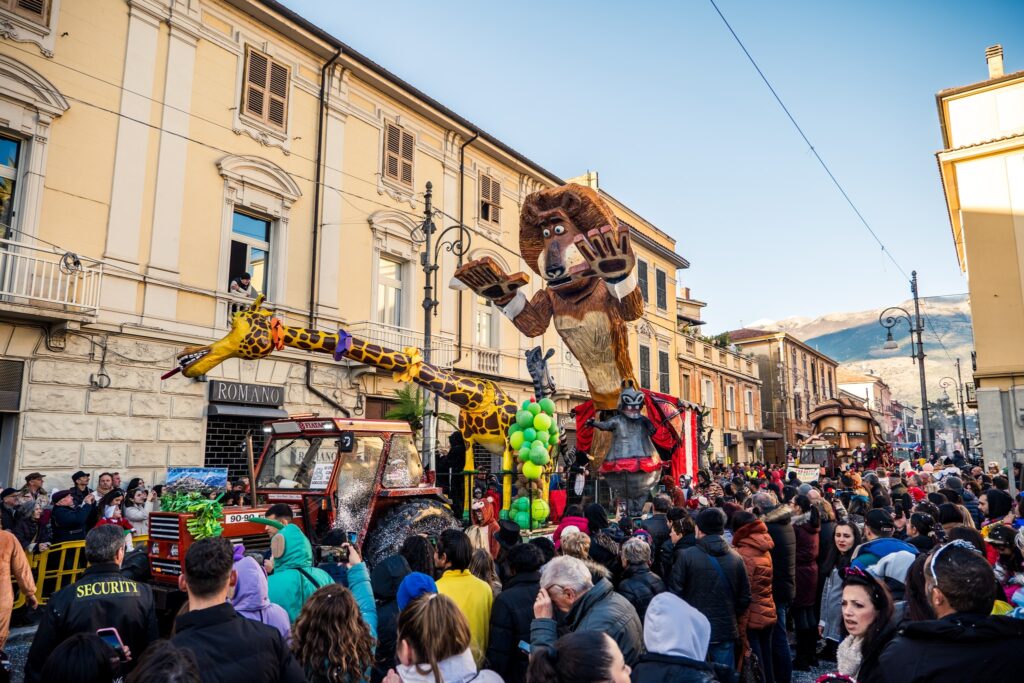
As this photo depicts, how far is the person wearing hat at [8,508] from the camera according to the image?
7988 mm

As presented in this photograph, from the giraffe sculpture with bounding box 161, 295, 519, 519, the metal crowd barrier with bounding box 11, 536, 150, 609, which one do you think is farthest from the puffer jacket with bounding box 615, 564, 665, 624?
the giraffe sculpture with bounding box 161, 295, 519, 519

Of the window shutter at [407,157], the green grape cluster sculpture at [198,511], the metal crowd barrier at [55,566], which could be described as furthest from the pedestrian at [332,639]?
the window shutter at [407,157]

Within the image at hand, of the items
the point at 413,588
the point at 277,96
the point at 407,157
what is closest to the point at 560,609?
the point at 413,588

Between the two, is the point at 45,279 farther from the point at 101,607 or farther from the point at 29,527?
the point at 101,607

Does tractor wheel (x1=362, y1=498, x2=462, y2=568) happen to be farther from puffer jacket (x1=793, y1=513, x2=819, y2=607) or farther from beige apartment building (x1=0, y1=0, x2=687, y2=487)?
beige apartment building (x1=0, y1=0, x2=687, y2=487)

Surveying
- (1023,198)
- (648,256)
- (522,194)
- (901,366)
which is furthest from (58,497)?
(901,366)

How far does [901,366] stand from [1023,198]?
176916mm

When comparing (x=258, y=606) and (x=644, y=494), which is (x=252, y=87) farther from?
(x=258, y=606)

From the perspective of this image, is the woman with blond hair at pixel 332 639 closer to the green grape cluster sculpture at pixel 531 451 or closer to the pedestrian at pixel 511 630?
the pedestrian at pixel 511 630

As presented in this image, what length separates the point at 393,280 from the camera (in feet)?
61.6

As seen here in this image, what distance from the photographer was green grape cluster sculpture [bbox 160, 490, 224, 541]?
5914mm

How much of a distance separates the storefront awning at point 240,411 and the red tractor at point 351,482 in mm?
5929

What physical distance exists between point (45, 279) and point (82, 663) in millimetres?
11096

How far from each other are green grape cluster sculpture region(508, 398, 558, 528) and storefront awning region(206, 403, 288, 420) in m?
5.19
